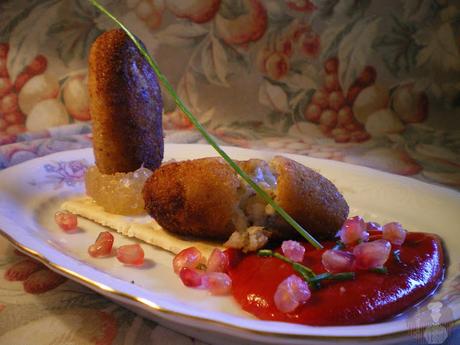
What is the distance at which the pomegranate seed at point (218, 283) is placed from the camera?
150 centimetres

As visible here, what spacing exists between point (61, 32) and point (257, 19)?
1404mm

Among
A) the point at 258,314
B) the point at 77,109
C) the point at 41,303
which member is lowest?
the point at 77,109

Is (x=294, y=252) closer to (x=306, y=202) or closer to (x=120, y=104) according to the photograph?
(x=306, y=202)

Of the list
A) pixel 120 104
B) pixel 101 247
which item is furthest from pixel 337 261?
pixel 120 104

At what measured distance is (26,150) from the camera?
310cm

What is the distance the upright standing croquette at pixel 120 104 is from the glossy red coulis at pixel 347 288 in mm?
802

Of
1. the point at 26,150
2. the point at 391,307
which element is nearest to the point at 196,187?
the point at 391,307

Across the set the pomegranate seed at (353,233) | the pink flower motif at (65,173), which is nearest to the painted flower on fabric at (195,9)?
the pink flower motif at (65,173)

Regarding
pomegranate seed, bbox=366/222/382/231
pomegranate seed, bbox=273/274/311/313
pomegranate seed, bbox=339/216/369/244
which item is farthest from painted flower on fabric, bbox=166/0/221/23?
pomegranate seed, bbox=273/274/311/313

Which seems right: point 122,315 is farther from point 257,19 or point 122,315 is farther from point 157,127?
point 257,19

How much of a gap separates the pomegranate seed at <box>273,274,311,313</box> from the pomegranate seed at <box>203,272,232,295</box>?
0.59ft

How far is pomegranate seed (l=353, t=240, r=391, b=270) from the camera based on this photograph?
57.9 inches

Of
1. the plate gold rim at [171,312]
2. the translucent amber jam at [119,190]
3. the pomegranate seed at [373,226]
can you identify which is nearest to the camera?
the plate gold rim at [171,312]

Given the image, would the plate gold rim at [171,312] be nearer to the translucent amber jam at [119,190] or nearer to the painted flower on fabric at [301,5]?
the translucent amber jam at [119,190]
